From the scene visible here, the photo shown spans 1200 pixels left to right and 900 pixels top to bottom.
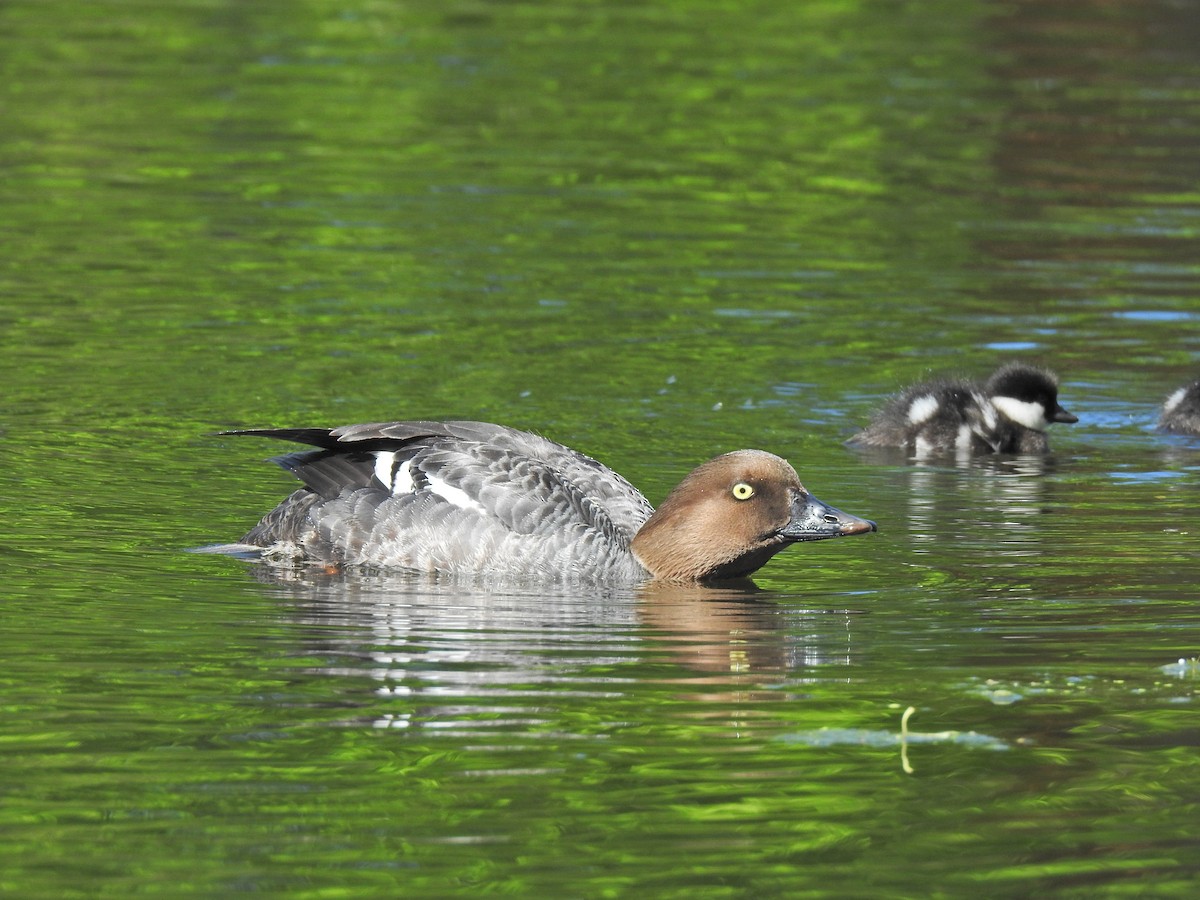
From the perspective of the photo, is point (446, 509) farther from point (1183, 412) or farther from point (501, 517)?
point (1183, 412)

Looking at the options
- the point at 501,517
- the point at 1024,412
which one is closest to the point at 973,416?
the point at 1024,412

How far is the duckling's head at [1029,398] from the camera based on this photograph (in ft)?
35.6

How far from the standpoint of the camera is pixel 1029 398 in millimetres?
10883

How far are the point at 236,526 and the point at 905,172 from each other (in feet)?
32.5

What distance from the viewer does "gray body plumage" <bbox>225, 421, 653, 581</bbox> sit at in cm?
813

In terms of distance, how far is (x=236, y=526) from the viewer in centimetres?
883

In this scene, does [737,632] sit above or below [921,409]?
below

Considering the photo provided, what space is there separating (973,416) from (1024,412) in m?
0.30

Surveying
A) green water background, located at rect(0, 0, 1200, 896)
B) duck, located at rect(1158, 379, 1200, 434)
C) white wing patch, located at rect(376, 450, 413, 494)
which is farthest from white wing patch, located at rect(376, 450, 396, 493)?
duck, located at rect(1158, 379, 1200, 434)

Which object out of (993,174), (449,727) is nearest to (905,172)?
(993,174)

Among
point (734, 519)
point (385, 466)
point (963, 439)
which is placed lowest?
point (734, 519)

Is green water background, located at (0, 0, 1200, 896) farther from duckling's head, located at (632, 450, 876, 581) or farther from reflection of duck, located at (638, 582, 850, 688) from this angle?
duckling's head, located at (632, 450, 876, 581)

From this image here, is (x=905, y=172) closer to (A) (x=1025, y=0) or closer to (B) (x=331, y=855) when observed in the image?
(A) (x=1025, y=0)

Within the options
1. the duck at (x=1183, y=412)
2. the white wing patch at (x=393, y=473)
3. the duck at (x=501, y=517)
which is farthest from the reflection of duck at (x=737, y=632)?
the duck at (x=1183, y=412)
